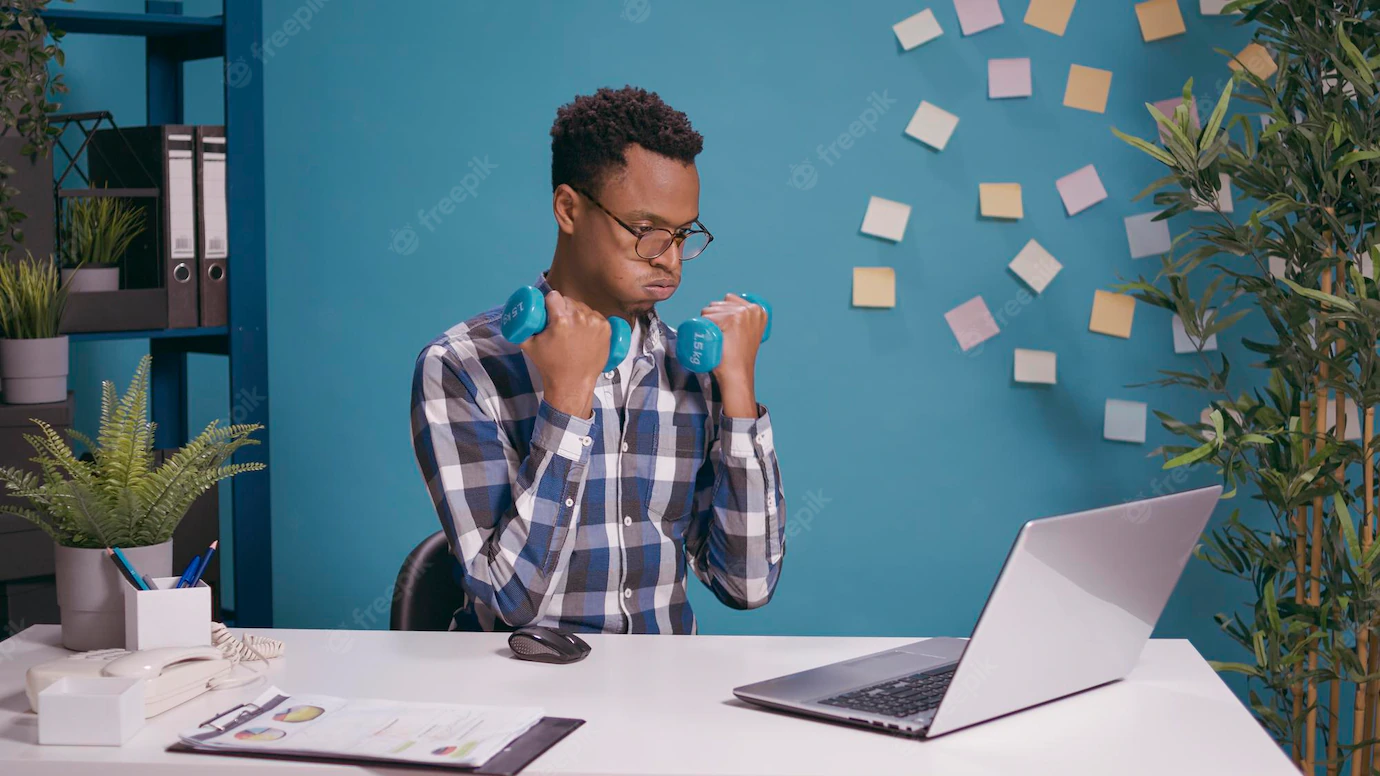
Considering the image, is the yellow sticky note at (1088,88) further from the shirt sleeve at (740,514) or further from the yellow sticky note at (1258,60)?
the shirt sleeve at (740,514)

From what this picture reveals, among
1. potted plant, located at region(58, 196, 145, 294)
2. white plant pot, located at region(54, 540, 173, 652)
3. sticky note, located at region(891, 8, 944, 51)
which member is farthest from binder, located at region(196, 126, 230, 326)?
sticky note, located at region(891, 8, 944, 51)

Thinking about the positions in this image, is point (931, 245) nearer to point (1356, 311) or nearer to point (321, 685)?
point (1356, 311)

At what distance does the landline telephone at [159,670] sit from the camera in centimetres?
126

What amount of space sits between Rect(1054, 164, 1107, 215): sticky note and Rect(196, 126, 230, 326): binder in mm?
1824

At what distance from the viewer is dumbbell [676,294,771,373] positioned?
1.68 meters

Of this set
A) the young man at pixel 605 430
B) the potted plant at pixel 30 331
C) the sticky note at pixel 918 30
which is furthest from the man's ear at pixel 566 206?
the sticky note at pixel 918 30

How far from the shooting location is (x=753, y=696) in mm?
1295

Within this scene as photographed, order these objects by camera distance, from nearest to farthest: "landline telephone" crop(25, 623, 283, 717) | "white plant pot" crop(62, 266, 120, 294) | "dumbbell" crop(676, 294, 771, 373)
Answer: "landline telephone" crop(25, 623, 283, 717) < "dumbbell" crop(676, 294, 771, 373) < "white plant pot" crop(62, 266, 120, 294)

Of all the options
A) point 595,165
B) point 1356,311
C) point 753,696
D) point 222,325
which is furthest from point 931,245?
point 753,696

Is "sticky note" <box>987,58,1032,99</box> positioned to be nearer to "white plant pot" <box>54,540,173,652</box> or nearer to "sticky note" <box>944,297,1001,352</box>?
"sticky note" <box>944,297,1001,352</box>

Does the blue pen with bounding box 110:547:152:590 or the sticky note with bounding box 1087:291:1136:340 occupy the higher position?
the sticky note with bounding box 1087:291:1136:340

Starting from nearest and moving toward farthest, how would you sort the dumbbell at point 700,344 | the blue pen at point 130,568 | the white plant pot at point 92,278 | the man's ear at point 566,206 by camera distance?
the blue pen at point 130,568 < the dumbbell at point 700,344 < the man's ear at point 566,206 < the white plant pot at point 92,278

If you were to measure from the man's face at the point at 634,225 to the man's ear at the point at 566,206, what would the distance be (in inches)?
1.0

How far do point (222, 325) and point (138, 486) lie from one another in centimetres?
113
